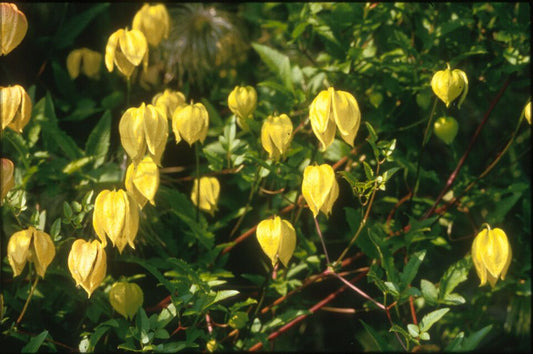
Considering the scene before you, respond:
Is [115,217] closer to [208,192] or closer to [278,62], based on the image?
[208,192]

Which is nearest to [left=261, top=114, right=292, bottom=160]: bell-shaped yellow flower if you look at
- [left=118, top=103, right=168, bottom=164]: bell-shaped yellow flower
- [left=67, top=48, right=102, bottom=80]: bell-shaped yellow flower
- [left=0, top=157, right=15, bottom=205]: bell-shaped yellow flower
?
[left=118, top=103, right=168, bottom=164]: bell-shaped yellow flower

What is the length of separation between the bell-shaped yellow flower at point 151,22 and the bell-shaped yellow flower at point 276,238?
49 centimetres

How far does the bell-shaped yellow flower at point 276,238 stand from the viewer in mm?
923

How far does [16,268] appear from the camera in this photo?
3.01 ft

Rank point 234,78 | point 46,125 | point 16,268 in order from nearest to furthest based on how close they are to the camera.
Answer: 1. point 16,268
2. point 46,125
3. point 234,78

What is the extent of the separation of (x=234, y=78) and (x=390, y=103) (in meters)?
0.50

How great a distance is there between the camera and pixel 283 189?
3.81 ft

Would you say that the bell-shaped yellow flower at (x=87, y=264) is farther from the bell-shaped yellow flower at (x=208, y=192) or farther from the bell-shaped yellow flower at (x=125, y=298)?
the bell-shaped yellow flower at (x=208, y=192)

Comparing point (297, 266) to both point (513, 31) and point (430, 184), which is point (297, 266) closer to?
point (430, 184)

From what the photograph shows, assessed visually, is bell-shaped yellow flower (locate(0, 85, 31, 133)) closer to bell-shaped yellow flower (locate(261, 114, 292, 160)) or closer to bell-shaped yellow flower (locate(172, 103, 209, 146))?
bell-shaped yellow flower (locate(172, 103, 209, 146))

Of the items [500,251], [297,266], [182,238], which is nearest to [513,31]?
[500,251]

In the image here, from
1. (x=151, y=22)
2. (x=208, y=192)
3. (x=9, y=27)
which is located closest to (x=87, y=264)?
(x=208, y=192)

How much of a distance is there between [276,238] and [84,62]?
768mm

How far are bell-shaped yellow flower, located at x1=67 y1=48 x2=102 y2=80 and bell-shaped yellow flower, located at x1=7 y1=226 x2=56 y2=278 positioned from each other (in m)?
0.57
